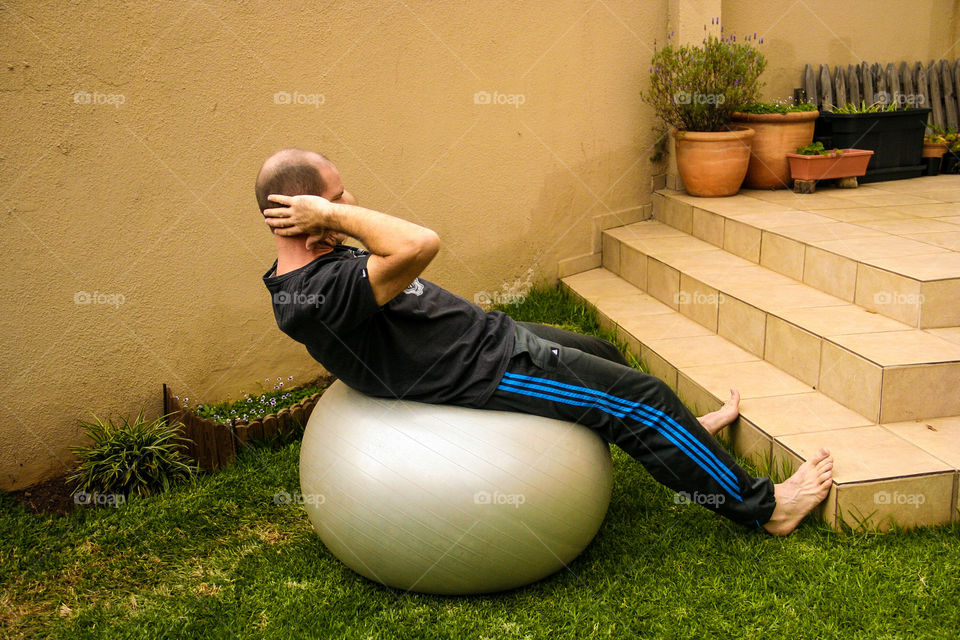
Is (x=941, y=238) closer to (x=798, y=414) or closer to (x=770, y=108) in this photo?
(x=798, y=414)

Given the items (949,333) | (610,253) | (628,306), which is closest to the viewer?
(949,333)

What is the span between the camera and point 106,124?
3.87 meters

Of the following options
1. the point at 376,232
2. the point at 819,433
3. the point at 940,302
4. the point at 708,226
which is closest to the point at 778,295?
the point at 940,302

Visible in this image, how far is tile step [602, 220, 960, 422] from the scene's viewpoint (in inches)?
129

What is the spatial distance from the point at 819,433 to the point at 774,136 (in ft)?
10.9

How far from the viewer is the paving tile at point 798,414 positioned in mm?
3330

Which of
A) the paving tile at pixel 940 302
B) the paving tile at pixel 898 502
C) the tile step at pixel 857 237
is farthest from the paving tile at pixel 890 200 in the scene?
the paving tile at pixel 898 502

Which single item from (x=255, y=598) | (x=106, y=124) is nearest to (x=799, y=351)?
(x=255, y=598)

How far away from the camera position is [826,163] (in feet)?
18.9

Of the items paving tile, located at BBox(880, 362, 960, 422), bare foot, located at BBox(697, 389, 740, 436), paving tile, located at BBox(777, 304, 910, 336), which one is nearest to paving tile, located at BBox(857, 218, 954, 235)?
paving tile, located at BBox(777, 304, 910, 336)

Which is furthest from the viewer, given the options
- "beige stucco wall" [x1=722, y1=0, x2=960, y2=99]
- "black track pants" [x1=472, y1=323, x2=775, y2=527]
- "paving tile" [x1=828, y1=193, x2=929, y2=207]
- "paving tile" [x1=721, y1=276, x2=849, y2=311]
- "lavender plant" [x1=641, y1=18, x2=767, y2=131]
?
"beige stucco wall" [x1=722, y1=0, x2=960, y2=99]

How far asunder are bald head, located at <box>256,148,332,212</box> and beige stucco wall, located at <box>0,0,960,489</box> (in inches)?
67.9

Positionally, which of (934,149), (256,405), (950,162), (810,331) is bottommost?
(256,405)

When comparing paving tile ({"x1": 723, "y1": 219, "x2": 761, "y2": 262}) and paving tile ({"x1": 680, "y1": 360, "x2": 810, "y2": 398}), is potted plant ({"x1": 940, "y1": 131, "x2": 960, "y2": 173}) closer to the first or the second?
paving tile ({"x1": 723, "y1": 219, "x2": 761, "y2": 262})
